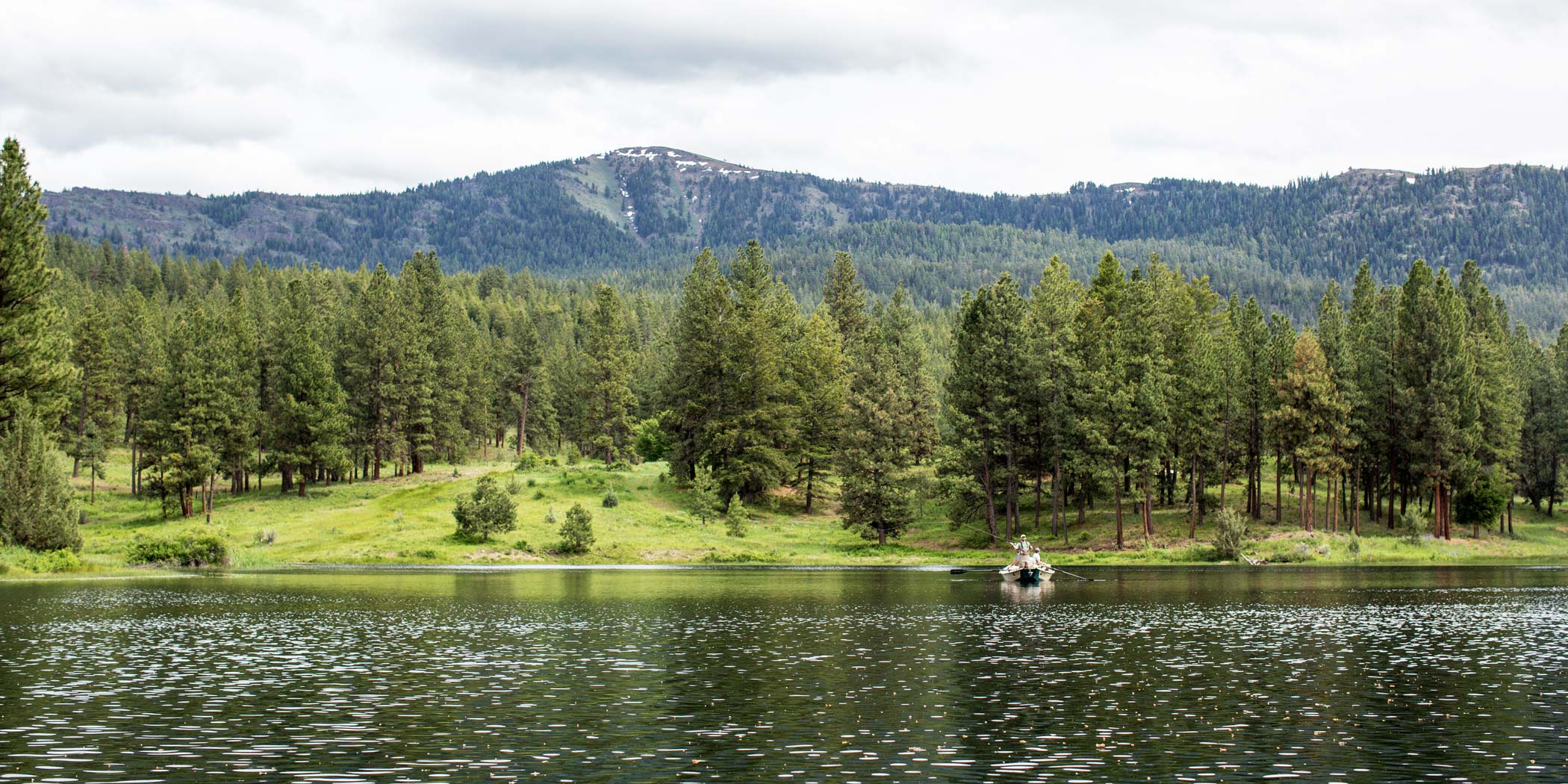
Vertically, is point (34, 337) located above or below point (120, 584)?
above

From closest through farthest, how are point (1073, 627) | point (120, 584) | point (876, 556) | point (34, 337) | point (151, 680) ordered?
1. point (151, 680)
2. point (1073, 627)
3. point (120, 584)
4. point (34, 337)
5. point (876, 556)

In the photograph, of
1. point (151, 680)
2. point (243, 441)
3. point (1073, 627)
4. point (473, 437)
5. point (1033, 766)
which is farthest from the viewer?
point (473, 437)

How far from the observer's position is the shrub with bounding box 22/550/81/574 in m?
63.2

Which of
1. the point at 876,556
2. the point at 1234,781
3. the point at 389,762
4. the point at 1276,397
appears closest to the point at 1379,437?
the point at 1276,397

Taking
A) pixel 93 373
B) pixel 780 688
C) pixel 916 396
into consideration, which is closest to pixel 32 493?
pixel 780 688

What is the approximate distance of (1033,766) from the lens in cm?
2058

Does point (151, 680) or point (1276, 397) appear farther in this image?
point (1276, 397)

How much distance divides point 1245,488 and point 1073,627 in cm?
6318

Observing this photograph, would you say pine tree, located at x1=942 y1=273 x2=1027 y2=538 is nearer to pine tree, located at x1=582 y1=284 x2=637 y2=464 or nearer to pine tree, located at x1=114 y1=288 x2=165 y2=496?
pine tree, located at x1=582 y1=284 x2=637 y2=464

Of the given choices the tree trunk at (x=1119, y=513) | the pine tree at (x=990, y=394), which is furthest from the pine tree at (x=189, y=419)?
the tree trunk at (x=1119, y=513)

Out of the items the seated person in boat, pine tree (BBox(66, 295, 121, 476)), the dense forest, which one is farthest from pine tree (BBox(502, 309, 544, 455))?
the seated person in boat

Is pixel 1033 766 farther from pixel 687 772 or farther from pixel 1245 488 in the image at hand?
pixel 1245 488

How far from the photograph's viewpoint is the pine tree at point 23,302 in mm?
66188

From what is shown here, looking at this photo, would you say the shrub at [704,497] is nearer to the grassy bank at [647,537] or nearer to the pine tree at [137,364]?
the grassy bank at [647,537]
